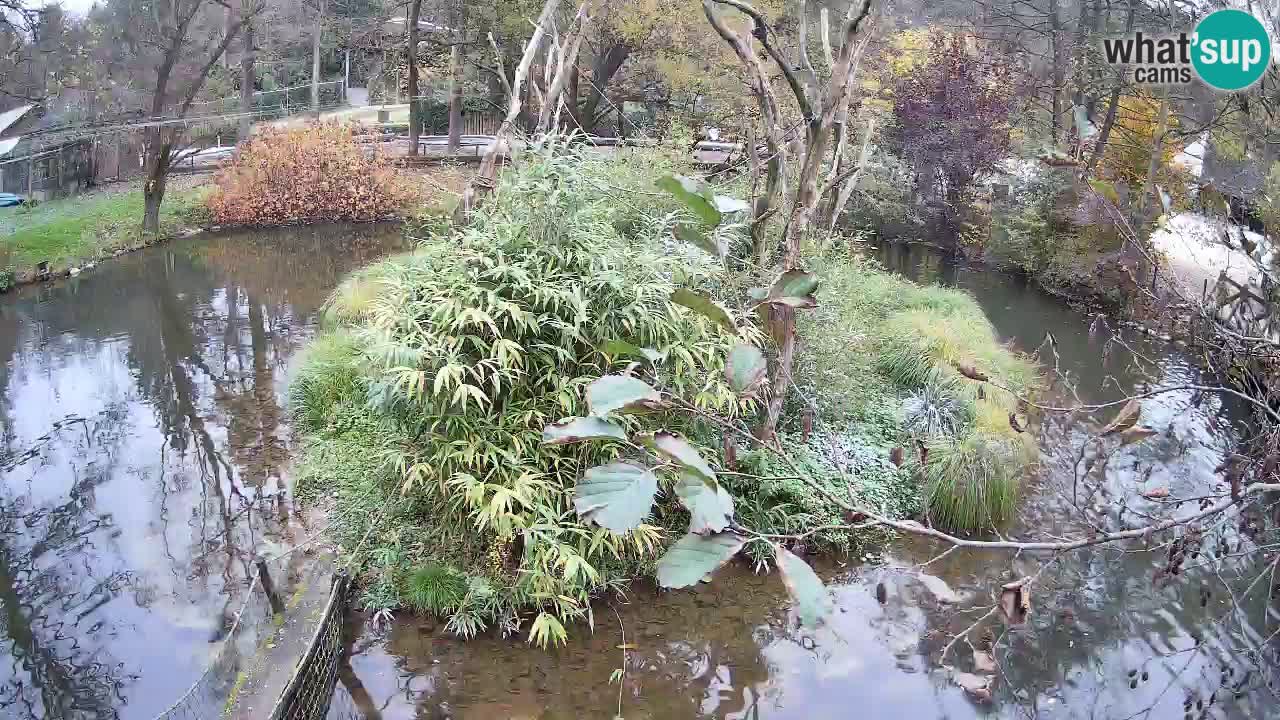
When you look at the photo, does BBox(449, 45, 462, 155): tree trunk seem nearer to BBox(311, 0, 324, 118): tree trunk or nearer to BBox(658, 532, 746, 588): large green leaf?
BBox(311, 0, 324, 118): tree trunk

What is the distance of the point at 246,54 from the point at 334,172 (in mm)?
6230

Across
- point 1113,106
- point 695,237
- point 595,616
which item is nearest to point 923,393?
point 595,616

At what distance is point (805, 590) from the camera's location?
2.54ft

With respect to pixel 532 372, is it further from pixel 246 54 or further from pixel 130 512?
pixel 246 54

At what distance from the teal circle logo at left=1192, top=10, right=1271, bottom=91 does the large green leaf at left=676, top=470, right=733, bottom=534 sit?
3.00 meters

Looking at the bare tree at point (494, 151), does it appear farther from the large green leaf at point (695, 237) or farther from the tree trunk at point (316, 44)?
the tree trunk at point (316, 44)

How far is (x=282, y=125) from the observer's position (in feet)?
48.3

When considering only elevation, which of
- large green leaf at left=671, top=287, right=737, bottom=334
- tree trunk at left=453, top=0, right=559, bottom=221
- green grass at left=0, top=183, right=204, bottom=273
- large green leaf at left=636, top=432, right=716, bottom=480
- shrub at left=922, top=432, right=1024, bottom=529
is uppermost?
tree trunk at left=453, top=0, right=559, bottom=221

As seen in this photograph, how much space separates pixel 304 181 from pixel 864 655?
12.3 metres

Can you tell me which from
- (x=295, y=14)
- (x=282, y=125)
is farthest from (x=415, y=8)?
(x=295, y=14)

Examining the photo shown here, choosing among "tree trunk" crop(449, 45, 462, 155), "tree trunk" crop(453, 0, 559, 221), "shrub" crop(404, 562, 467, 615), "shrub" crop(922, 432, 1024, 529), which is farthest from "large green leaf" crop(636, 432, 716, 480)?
"tree trunk" crop(449, 45, 462, 155)

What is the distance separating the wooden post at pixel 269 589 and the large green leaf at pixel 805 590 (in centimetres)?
425

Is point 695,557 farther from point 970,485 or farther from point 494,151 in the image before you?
point 494,151

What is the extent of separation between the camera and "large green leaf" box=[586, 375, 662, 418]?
31.8 inches
